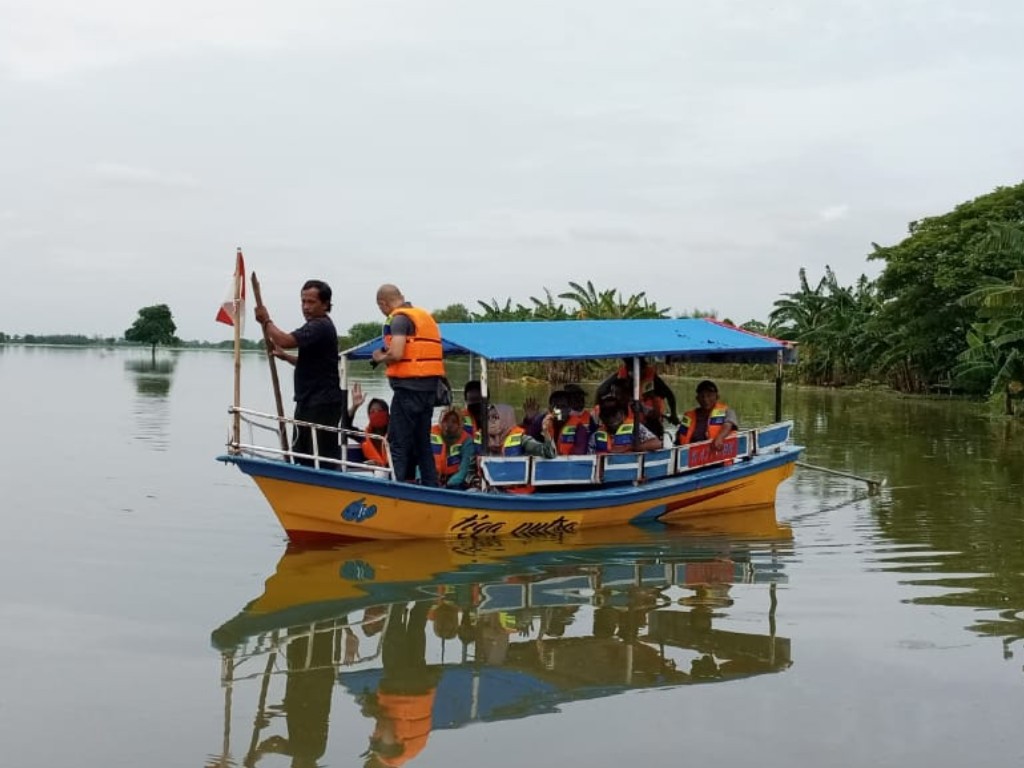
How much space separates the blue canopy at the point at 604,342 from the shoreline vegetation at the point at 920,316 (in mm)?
8665

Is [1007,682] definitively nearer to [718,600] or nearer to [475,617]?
[718,600]

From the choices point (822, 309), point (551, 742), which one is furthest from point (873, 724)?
point (822, 309)

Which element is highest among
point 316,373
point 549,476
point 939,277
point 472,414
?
point 939,277

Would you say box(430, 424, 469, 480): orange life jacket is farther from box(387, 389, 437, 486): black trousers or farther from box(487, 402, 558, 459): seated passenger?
box(387, 389, 437, 486): black trousers

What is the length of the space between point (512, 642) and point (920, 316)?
2745 cm

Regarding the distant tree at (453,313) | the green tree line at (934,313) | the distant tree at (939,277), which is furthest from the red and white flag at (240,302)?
the distant tree at (453,313)

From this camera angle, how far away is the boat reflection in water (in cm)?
497

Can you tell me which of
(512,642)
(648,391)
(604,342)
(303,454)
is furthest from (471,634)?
(648,391)

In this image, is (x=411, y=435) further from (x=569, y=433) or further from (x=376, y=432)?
(x=569, y=433)

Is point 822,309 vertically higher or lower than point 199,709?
higher

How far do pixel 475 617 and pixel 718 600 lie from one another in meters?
1.77

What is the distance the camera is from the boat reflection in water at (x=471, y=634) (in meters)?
4.97

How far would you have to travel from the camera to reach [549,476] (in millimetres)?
9359

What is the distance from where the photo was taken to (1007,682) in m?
5.41
